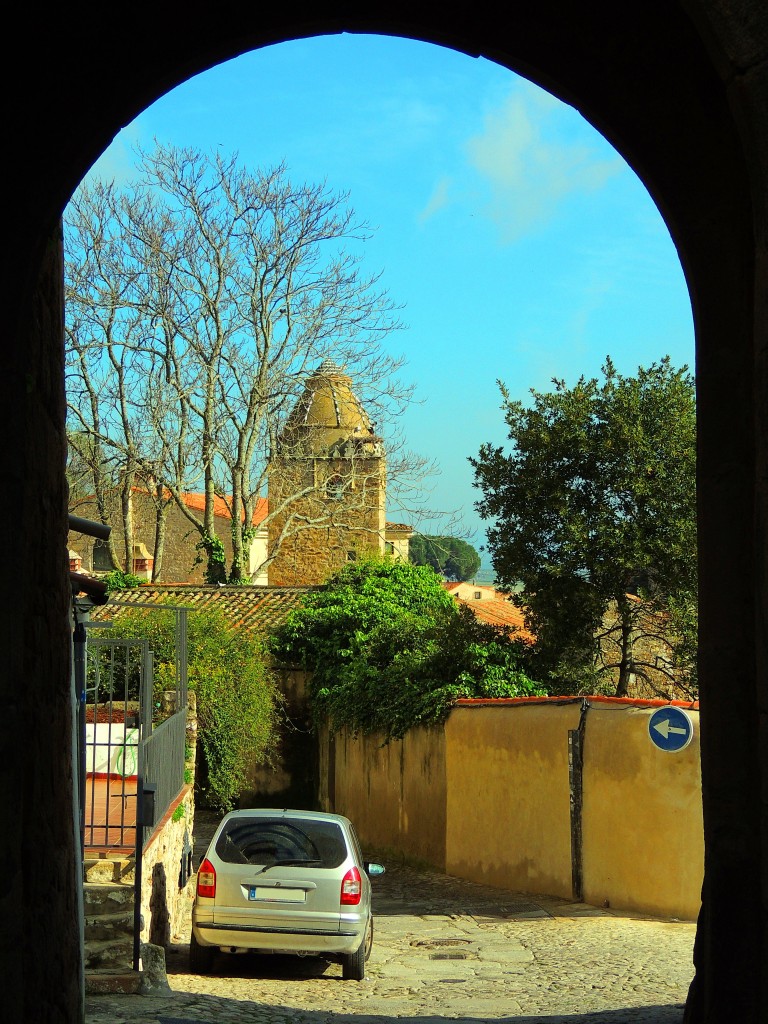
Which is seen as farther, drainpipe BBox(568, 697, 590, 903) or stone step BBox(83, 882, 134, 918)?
drainpipe BBox(568, 697, 590, 903)

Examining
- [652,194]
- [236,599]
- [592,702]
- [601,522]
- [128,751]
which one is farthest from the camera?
[236,599]

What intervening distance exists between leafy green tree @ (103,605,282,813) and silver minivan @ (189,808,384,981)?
8.24m

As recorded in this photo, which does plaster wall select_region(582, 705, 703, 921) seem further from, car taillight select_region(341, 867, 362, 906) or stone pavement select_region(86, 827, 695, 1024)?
car taillight select_region(341, 867, 362, 906)

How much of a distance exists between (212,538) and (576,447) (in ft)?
52.3

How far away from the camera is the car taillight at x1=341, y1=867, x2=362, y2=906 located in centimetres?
960

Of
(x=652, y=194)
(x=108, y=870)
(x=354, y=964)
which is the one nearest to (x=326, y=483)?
(x=354, y=964)

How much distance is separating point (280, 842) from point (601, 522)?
10235mm

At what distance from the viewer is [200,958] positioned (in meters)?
9.65

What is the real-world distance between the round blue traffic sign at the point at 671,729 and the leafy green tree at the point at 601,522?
21.2 feet

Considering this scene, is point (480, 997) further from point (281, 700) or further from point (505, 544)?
point (281, 700)

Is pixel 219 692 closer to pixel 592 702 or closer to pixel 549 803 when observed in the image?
pixel 549 803

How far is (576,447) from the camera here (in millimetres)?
19062

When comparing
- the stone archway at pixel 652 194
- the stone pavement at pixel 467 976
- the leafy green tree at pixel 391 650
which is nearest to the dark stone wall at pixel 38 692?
the stone archway at pixel 652 194

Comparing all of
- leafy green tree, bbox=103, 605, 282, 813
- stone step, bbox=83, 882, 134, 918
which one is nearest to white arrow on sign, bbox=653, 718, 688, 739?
stone step, bbox=83, 882, 134, 918
